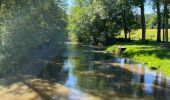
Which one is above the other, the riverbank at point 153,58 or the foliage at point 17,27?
the foliage at point 17,27

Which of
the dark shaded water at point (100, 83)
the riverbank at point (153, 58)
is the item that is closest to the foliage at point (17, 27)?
the dark shaded water at point (100, 83)

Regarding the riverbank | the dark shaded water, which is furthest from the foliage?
the riverbank

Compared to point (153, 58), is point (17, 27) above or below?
above

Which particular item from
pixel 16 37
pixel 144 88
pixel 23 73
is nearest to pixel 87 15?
pixel 16 37

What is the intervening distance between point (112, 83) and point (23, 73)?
7676 mm

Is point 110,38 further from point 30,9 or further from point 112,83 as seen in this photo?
point 112,83

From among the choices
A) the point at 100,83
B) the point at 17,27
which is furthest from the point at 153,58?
the point at 17,27

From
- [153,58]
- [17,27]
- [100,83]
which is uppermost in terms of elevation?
[17,27]

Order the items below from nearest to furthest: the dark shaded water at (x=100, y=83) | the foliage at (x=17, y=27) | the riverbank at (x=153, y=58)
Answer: the dark shaded water at (x=100, y=83), the riverbank at (x=153, y=58), the foliage at (x=17, y=27)

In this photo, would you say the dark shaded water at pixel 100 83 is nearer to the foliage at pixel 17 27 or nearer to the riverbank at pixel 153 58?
the riverbank at pixel 153 58

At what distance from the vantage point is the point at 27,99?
18.7 m

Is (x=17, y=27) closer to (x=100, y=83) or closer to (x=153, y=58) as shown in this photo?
(x=153, y=58)

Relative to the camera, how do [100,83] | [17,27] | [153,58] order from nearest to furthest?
[100,83] → [153,58] → [17,27]

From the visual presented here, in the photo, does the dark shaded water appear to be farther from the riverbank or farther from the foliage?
the foliage
